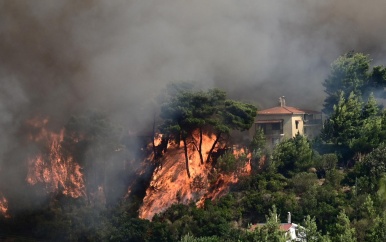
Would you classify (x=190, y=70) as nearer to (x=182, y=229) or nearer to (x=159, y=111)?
(x=159, y=111)

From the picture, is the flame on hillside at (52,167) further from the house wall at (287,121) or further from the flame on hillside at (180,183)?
the house wall at (287,121)

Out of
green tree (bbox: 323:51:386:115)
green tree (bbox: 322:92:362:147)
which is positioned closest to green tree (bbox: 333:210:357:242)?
green tree (bbox: 322:92:362:147)

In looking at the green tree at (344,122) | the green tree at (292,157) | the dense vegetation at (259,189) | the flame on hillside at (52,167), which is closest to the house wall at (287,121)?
the dense vegetation at (259,189)

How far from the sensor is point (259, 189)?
20.3 meters

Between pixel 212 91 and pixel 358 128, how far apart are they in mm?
3520

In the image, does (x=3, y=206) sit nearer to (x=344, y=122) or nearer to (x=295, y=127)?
(x=295, y=127)

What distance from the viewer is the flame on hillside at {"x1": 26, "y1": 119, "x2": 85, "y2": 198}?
66.5 feet

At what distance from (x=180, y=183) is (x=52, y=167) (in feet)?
9.10

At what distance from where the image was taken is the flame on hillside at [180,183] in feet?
67.6

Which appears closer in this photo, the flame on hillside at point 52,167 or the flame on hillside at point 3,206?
the flame on hillside at point 3,206

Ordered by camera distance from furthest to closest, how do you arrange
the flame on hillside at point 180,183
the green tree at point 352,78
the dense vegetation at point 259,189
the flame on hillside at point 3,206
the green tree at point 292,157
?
the green tree at point 352,78 < the green tree at point 292,157 < the flame on hillside at point 180,183 < the flame on hillside at point 3,206 < the dense vegetation at point 259,189

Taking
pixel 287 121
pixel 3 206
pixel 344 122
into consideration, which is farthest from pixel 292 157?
pixel 3 206

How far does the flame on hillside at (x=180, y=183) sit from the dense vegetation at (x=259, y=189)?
10.1 inches

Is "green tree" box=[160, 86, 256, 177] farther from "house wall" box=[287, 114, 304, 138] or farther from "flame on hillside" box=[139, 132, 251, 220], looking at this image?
"house wall" box=[287, 114, 304, 138]
